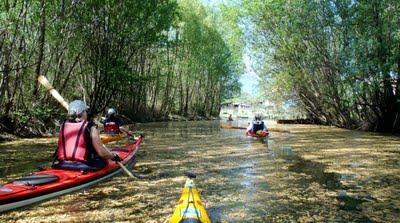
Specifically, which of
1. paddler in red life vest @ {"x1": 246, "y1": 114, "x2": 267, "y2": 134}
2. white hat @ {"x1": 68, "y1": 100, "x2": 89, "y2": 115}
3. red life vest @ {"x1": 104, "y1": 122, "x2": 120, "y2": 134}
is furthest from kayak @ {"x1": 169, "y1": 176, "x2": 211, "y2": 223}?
paddler in red life vest @ {"x1": 246, "y1": 114, "x2": 267, "y2": 134}

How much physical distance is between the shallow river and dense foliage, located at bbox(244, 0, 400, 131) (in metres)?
6.27

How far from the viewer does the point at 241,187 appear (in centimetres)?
745

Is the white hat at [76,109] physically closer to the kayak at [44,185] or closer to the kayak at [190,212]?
the kayak at [44,185]

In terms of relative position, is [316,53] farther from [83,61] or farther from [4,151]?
[4,151]

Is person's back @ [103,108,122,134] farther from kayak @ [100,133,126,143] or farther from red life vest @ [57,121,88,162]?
red life vest @ [57,121,88,162]

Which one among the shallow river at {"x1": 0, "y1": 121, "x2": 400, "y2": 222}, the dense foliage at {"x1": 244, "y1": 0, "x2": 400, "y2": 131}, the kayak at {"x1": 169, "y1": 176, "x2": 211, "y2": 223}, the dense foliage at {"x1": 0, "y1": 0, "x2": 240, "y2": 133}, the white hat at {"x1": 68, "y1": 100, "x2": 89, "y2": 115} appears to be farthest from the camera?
the dense foliage at {"x1": 244, "y1": 0, "x2": 400, "y2": 131}

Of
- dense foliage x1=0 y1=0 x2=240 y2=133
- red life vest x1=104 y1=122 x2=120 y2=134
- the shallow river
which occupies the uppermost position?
dense foliage x1=0 y1=0 x2=240 y2=133

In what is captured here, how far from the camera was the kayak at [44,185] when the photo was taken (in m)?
5.28

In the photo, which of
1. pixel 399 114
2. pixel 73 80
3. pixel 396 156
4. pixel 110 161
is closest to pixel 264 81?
pixel 399 114

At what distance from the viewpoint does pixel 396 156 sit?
1160 cm

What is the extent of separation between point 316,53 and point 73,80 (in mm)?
12308

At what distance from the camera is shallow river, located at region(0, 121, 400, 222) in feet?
18.4

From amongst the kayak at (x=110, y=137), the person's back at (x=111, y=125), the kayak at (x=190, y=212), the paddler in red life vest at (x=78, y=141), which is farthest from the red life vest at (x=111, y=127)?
the kayak at (x=190, y=212)

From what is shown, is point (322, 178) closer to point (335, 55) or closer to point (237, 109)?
point (335, 55)
